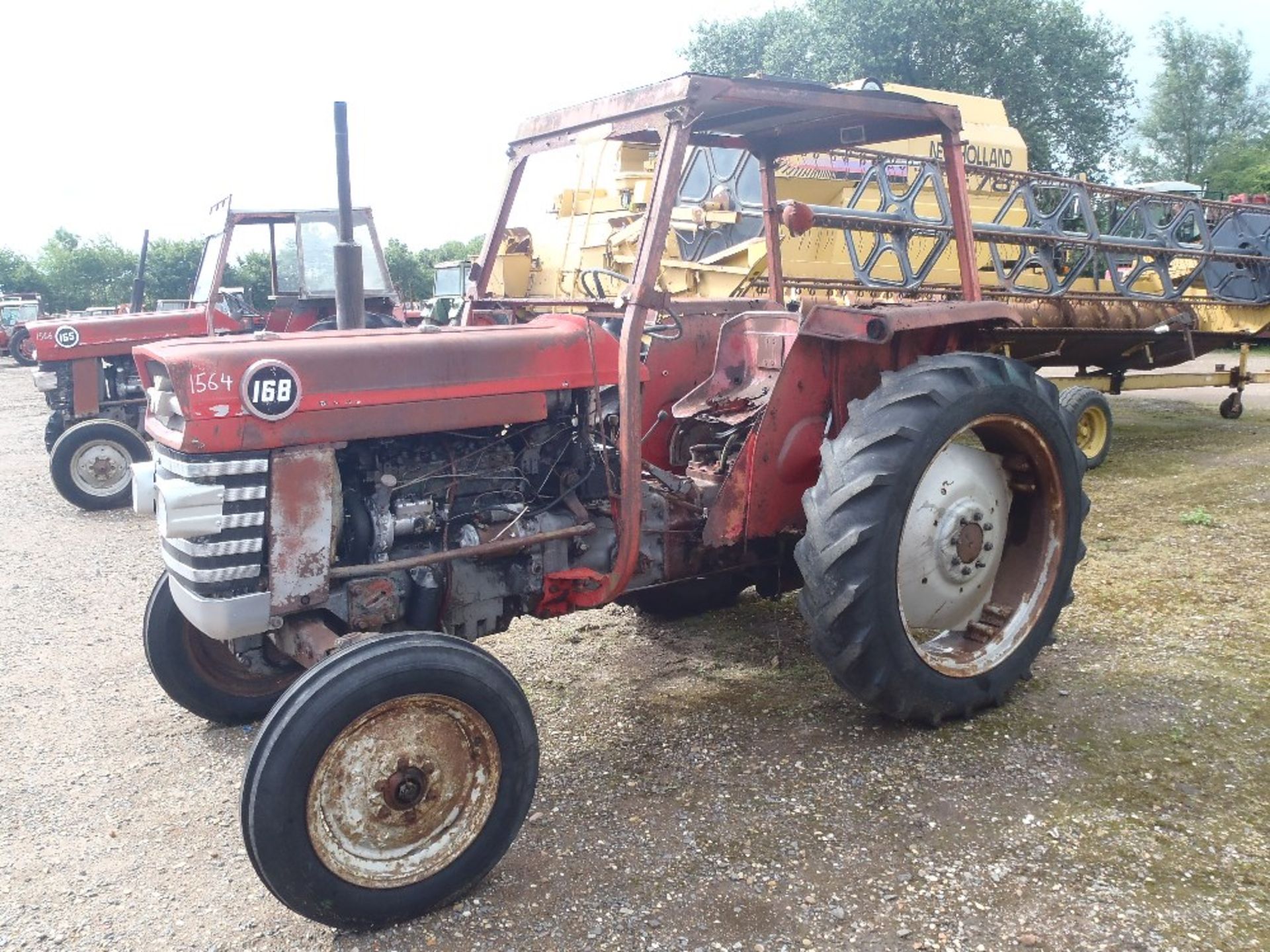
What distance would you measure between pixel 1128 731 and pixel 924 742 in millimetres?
669

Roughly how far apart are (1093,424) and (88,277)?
1281 inches

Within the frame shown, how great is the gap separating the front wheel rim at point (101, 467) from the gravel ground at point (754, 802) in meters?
3.50

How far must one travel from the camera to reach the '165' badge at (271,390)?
2.50m

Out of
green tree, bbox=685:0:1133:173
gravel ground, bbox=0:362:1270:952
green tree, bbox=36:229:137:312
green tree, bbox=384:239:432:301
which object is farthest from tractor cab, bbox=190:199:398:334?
green tree, bbox=36:229:137:312

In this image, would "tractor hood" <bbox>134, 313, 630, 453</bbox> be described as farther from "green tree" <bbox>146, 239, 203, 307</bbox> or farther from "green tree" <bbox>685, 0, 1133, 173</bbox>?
"green tree" <bbox>146, 239, 203, 307</bbox>

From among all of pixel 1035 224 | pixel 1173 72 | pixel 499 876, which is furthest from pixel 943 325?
pixel 1173 72

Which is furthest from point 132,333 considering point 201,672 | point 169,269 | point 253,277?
point 169,269

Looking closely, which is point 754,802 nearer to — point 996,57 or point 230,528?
point 230,528

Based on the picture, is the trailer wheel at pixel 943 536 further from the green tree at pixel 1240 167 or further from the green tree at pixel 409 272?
the green tree at pixel 409 272

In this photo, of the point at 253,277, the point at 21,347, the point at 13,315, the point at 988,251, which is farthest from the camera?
the point at 13,315

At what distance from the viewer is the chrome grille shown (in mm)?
2527

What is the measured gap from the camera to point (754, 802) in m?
2.91

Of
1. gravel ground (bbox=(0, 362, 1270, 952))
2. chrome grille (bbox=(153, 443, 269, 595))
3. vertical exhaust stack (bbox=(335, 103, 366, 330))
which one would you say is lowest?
gravel ground (bbox=(0, 362, 1270, 952))

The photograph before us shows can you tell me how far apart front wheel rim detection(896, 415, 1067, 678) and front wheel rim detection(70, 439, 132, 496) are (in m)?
6.64
